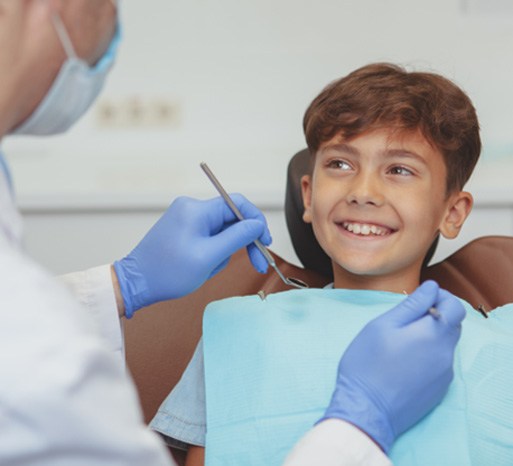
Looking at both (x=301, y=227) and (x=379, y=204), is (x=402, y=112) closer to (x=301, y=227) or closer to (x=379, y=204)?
(x=379, y=204)

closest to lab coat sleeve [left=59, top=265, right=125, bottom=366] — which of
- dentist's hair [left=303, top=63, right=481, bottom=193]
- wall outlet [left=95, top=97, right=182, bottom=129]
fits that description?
dentist's hair [left=303, top=63, right=481, bottom=193]

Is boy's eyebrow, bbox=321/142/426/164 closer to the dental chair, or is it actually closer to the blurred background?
the dental chair

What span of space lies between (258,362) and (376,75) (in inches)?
25.5

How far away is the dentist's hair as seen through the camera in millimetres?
1602

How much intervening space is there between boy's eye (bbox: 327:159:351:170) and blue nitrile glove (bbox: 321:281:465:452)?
0.36 m

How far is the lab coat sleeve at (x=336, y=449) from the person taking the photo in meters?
1.13

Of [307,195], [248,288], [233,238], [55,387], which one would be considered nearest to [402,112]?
[307,195]

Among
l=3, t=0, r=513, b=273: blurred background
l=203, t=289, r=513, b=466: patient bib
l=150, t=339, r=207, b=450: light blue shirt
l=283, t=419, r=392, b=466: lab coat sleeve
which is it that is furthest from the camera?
l=3, t=0, r=513, b=273: blurred background

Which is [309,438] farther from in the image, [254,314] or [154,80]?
[154,80]

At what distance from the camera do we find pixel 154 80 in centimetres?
298

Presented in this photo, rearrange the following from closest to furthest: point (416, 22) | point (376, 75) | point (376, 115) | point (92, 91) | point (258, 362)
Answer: point (92, 91), point (258, 362), point (376, 115), point (376, 75), point (416, 22)

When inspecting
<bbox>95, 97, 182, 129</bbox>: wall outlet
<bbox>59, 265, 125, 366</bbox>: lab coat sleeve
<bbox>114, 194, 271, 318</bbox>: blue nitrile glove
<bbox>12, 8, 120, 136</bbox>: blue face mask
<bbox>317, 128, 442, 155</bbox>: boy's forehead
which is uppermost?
<bbox>12, 8, 120, 136</bbox>: blue face mask

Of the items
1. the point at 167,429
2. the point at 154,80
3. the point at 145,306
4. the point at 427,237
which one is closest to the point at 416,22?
the point at 154,80

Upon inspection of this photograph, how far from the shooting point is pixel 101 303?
1542mm
